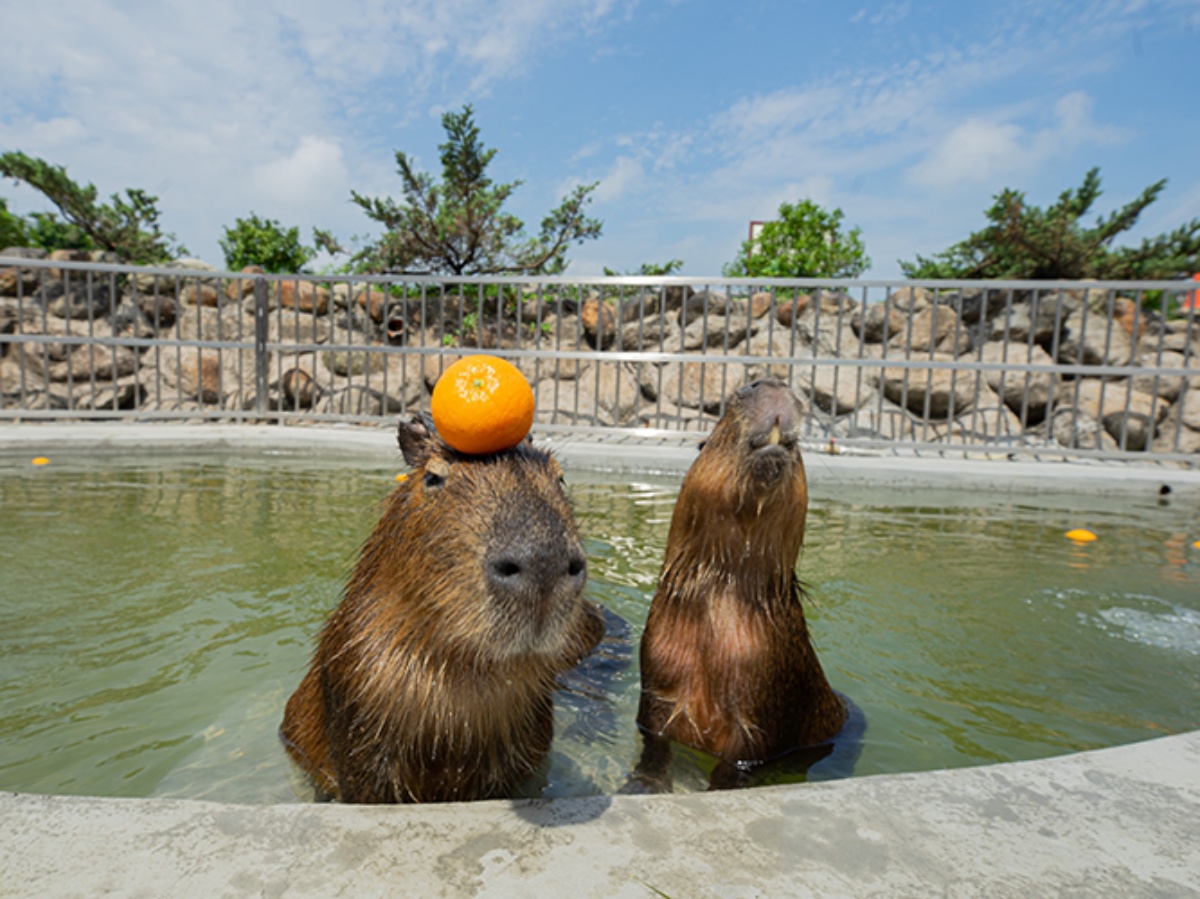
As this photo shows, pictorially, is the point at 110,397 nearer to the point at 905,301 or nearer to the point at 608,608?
the point at 608,608

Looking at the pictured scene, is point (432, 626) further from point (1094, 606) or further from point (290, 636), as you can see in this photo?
point (1094, 606)

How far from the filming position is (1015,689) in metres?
2.84

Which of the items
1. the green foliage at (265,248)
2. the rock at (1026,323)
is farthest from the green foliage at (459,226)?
the rock at (1026,323)

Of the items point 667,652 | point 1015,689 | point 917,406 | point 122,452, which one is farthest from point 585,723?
point 917,406

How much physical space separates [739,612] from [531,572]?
35.6 inches

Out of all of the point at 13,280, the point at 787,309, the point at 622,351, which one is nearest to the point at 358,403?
the point at 622,351

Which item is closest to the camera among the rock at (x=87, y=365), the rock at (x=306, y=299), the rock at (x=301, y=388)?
the rock at (x=301, y=388)

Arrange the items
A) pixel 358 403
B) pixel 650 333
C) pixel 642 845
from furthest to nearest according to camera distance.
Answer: pixel 650 333 → pixel 358 403 → pixel 642 845

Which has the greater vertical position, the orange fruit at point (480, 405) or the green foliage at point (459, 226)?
the green foliage at point (459, 226)

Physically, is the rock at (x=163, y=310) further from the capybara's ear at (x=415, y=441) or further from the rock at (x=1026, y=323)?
the rock at (x=1026, y=323)

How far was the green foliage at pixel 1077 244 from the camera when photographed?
625 inches

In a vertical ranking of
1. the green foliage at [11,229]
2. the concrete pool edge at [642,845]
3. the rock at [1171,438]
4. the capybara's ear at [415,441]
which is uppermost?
the green foliage at [11,229]

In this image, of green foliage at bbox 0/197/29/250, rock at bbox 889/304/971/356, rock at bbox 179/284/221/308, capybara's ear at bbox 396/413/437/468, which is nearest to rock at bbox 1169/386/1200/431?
rock at bbox 889/304/971/356

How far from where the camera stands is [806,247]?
22109mm
